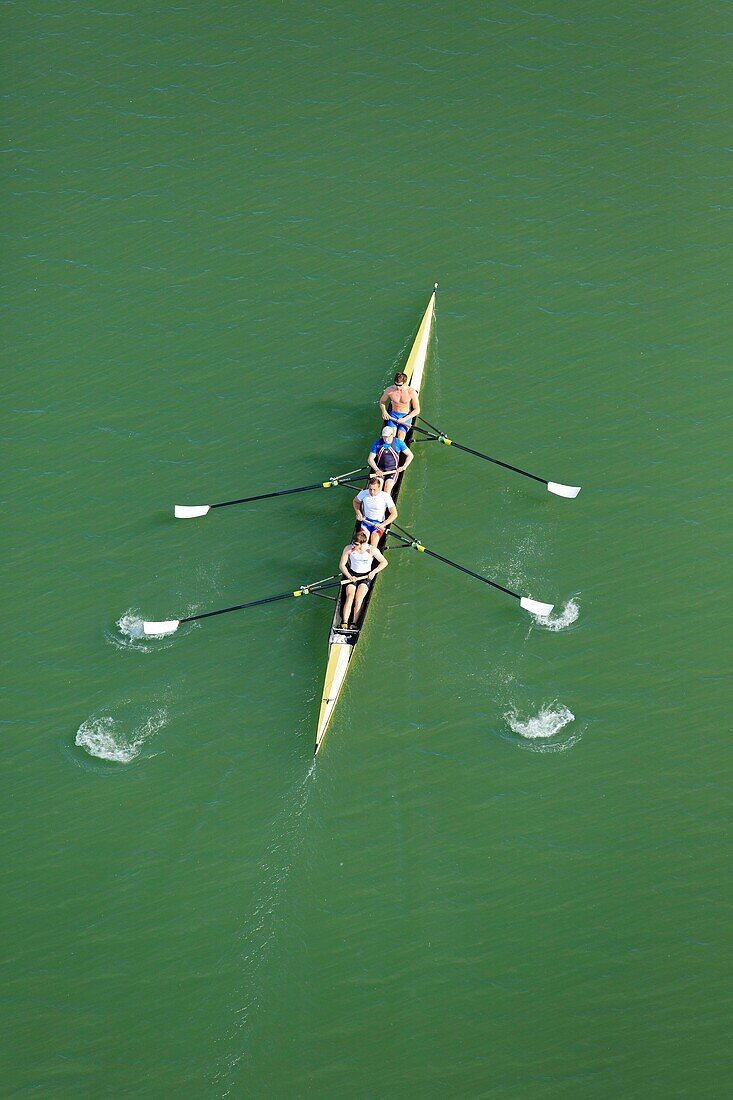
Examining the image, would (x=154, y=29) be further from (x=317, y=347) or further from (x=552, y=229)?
(x=552, y=229)

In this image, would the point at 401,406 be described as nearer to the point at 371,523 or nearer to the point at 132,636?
the point at 371,523

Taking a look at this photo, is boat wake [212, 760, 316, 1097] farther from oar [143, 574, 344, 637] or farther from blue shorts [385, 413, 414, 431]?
blue shorts [385, 413, 414, 431]

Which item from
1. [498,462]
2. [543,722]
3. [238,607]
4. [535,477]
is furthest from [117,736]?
[535,477]

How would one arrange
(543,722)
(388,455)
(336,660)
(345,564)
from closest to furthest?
(336,660) < (345,564) < (543,722) < (388,455)

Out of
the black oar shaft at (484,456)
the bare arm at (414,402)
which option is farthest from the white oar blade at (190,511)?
the black oar shaft at (484,456)

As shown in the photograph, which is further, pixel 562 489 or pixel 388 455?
pixel 562 489

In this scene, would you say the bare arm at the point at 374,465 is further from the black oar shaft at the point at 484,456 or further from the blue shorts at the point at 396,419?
the black oar shaft at the point at 484,456

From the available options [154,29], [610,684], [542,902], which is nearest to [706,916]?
[542,902]
